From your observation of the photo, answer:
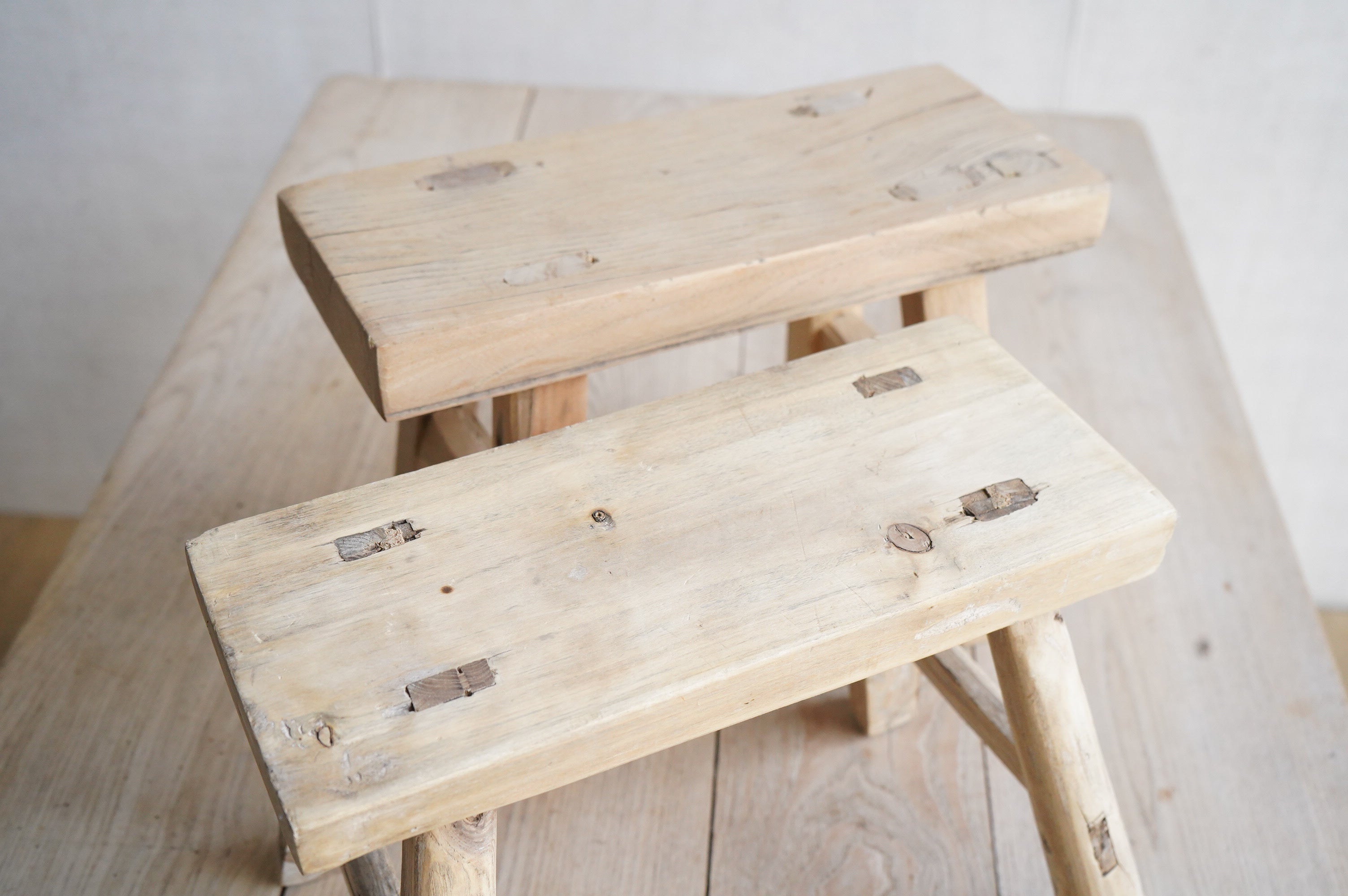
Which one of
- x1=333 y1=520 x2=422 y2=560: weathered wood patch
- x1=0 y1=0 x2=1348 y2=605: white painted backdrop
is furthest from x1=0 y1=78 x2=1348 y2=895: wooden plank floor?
x1=0 y1=0 x2=1348 y2=605: white painted backdrop

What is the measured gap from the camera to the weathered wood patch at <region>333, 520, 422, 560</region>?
64 centimetres

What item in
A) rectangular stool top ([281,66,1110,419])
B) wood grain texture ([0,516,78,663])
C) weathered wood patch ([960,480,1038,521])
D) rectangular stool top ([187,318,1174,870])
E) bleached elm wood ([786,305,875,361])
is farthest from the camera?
wood grain texture ([0,516,78,663])

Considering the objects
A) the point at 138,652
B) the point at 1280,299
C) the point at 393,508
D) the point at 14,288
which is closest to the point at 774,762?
the point at 393,508

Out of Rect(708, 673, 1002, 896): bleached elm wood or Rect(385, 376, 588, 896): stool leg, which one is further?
Rect(708, 673, 1002, 896): bleached elm wood

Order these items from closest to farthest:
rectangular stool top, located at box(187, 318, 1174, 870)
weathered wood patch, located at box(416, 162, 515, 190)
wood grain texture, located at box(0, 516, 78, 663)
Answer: rectangular stool top, located at box(187, 318, 1174, 870) < weathered wood patch, located at box(416, 162, 515, 190) < wood grain texture, located at box(0, 516, 78, 663)

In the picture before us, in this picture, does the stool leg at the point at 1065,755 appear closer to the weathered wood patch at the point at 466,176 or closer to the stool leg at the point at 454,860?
the stool leg at the point at 454,860

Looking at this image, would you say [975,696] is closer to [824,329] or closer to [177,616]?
[824,329]

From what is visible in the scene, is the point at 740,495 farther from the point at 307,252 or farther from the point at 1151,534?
the point at 307,252

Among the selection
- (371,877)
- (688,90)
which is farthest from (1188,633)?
(688,90)

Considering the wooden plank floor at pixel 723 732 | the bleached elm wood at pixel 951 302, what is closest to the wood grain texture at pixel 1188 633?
the wooden plank floor at pixel 723 732

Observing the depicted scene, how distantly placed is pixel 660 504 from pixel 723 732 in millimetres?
458

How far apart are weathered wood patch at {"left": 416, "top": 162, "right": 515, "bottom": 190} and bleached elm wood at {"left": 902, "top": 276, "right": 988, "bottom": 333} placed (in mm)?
367

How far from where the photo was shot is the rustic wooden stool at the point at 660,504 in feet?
1.88

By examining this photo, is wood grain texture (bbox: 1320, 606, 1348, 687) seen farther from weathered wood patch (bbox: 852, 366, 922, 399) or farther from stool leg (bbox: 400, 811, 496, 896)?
stool leg (bbox: 400, 811, 496, 896)
